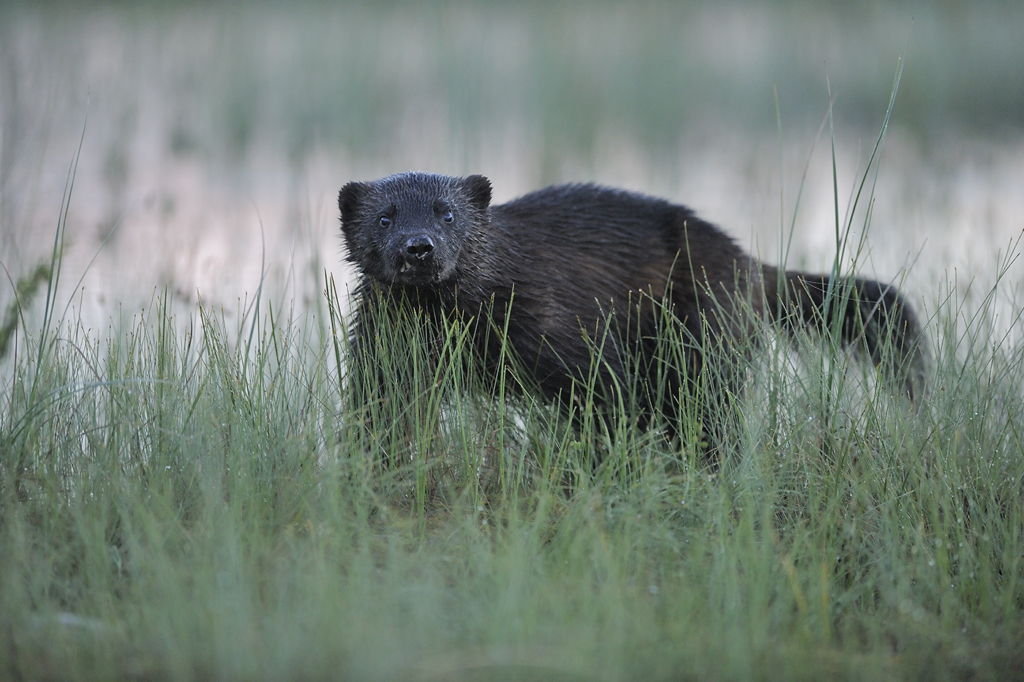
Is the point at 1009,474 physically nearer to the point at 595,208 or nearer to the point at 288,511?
the point at 595,208

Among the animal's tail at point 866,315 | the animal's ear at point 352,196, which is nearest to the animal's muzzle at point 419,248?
the animal's ear at point 352,196

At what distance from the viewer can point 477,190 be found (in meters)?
4.21

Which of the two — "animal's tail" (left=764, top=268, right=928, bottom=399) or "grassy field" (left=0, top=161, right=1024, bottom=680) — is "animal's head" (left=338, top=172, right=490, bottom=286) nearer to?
"grassy field" (left=0, top=161, right=1024, bottom=680)

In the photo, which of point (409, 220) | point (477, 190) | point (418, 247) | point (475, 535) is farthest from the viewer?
point (477, 190)

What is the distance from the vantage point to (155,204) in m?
6.28

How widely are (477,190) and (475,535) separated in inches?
86.1

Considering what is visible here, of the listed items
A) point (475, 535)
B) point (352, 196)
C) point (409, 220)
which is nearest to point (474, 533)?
point (475, 535)

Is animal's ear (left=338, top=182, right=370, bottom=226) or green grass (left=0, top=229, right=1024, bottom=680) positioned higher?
Answer: animal's ear (left=338, top=182, right=370, bottom=226)

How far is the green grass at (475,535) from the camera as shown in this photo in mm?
1990

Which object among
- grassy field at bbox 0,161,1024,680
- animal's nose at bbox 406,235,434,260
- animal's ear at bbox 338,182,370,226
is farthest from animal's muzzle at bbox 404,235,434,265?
animal's ear at bbox 338,182,370,226

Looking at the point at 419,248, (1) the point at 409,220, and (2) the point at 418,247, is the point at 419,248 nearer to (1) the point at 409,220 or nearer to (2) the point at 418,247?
(2) the point at 418,247

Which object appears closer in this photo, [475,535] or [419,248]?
[475,535]

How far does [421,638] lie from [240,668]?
1.45 ft

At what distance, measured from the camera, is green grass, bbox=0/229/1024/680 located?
1.99 metres
